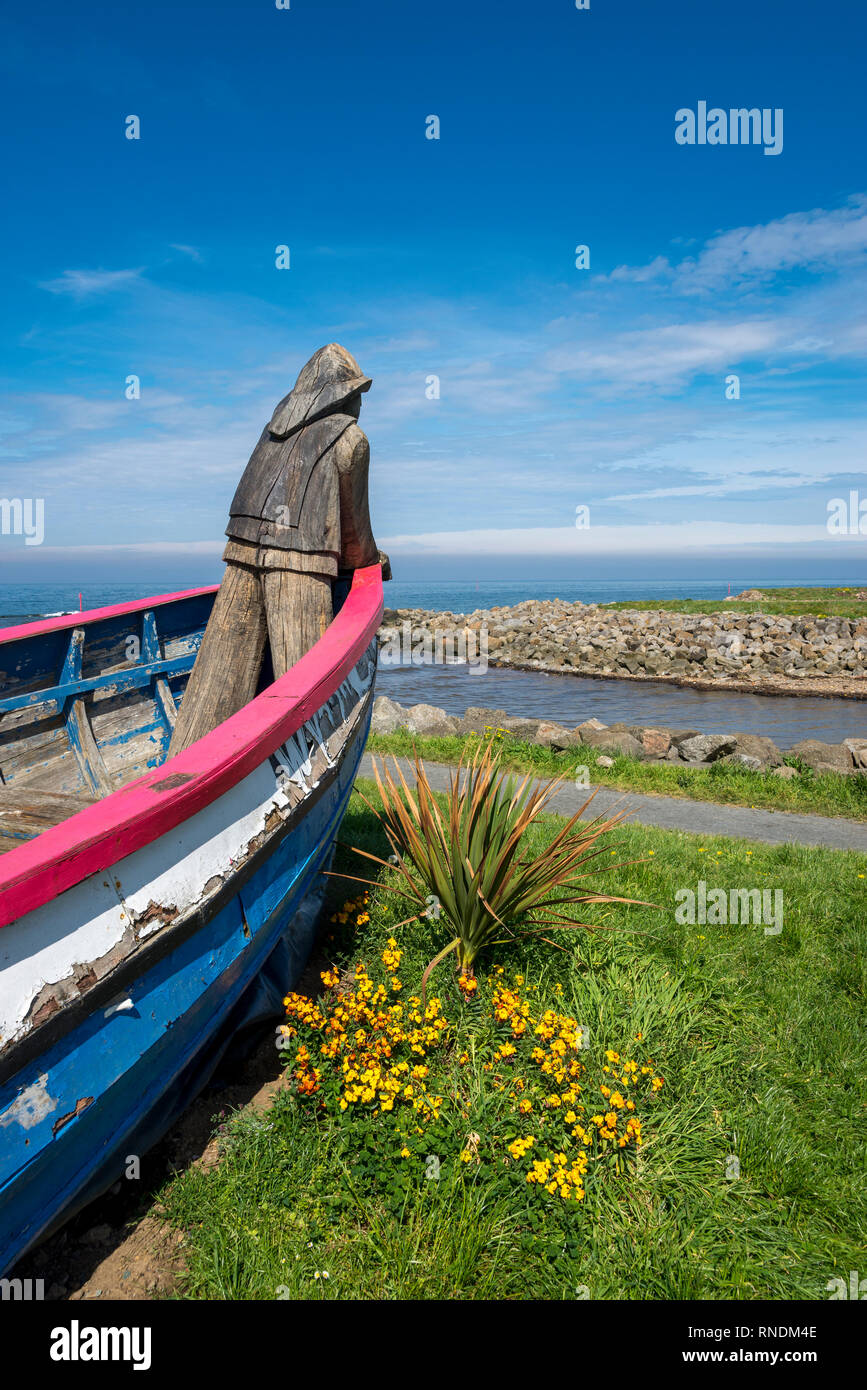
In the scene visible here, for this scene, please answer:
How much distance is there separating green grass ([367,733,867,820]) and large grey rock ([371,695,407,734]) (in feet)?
5.19

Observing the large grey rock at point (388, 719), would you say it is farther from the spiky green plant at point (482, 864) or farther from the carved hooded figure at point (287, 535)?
the spiky green plant at point (482, 864)

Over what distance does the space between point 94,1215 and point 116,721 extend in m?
2.74

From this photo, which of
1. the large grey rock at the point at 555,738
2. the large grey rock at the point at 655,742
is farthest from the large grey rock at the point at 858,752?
the large grey rock at the point at 555,738

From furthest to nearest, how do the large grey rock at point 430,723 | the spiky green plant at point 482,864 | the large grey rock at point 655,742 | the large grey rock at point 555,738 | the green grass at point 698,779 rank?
the large grey rock at point 430,723
the large grey rock at point 555,738
the large grey rock at point 655,742
the green grass at point 698,779
the spiky green plant at point 482,864

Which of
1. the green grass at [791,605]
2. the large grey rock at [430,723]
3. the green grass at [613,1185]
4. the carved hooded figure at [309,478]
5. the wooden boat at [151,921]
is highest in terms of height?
the green grass at [791,605]

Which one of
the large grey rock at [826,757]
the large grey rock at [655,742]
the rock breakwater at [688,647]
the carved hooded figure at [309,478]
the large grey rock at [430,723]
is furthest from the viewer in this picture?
the rock breakwater at [688,647]

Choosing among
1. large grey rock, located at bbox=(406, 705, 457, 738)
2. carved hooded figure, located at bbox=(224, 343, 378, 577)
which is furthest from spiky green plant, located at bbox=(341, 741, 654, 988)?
large grey rock, located at bbox=(406, 705, 457, 738)

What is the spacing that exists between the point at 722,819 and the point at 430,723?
5.48 m

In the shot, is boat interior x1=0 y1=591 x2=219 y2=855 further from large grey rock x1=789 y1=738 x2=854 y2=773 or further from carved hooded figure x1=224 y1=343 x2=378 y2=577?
large grey rock x1=789 y1=738 x2=854 y2=773

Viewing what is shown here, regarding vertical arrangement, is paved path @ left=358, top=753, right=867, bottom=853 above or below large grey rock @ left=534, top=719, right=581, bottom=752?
below

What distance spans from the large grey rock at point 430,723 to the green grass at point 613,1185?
7.84 meters

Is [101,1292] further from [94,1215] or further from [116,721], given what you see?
[116,721]

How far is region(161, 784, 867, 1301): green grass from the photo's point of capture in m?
2.03

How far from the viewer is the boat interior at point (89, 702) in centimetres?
374
